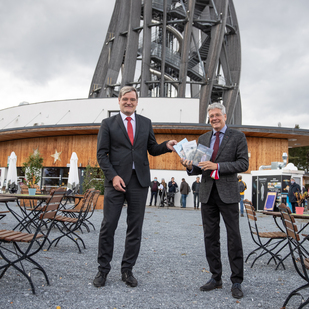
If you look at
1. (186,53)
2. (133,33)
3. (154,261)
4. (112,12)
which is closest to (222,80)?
(186,53)

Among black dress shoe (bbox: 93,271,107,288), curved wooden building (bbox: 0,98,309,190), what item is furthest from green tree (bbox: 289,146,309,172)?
black dress shoe (bbox: 93,271,107,288)

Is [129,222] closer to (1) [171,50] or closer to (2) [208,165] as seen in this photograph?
(2) [208,165]

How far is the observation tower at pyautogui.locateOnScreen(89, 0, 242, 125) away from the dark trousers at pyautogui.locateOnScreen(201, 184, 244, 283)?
2362 cm

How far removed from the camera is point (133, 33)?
29.0 metres

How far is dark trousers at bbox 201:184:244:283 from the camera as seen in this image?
10.5 feet

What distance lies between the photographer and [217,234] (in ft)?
11.2

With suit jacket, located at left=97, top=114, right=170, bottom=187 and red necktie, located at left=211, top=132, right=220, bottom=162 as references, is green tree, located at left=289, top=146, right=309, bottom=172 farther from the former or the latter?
suit jacket, located at left=97, top=114, right=170, bottom=187

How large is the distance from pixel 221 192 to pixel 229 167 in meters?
0.28

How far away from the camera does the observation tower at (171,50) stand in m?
27.5

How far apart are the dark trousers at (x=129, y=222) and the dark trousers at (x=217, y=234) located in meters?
0.76

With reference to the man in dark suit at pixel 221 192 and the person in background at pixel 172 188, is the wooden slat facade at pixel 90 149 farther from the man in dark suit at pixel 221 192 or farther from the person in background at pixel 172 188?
the man in dark suit at pixel 221 192

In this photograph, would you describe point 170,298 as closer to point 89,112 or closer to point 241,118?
point 89,112

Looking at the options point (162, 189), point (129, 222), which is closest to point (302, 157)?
point (162, 189)

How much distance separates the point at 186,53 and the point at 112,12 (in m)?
13.1
